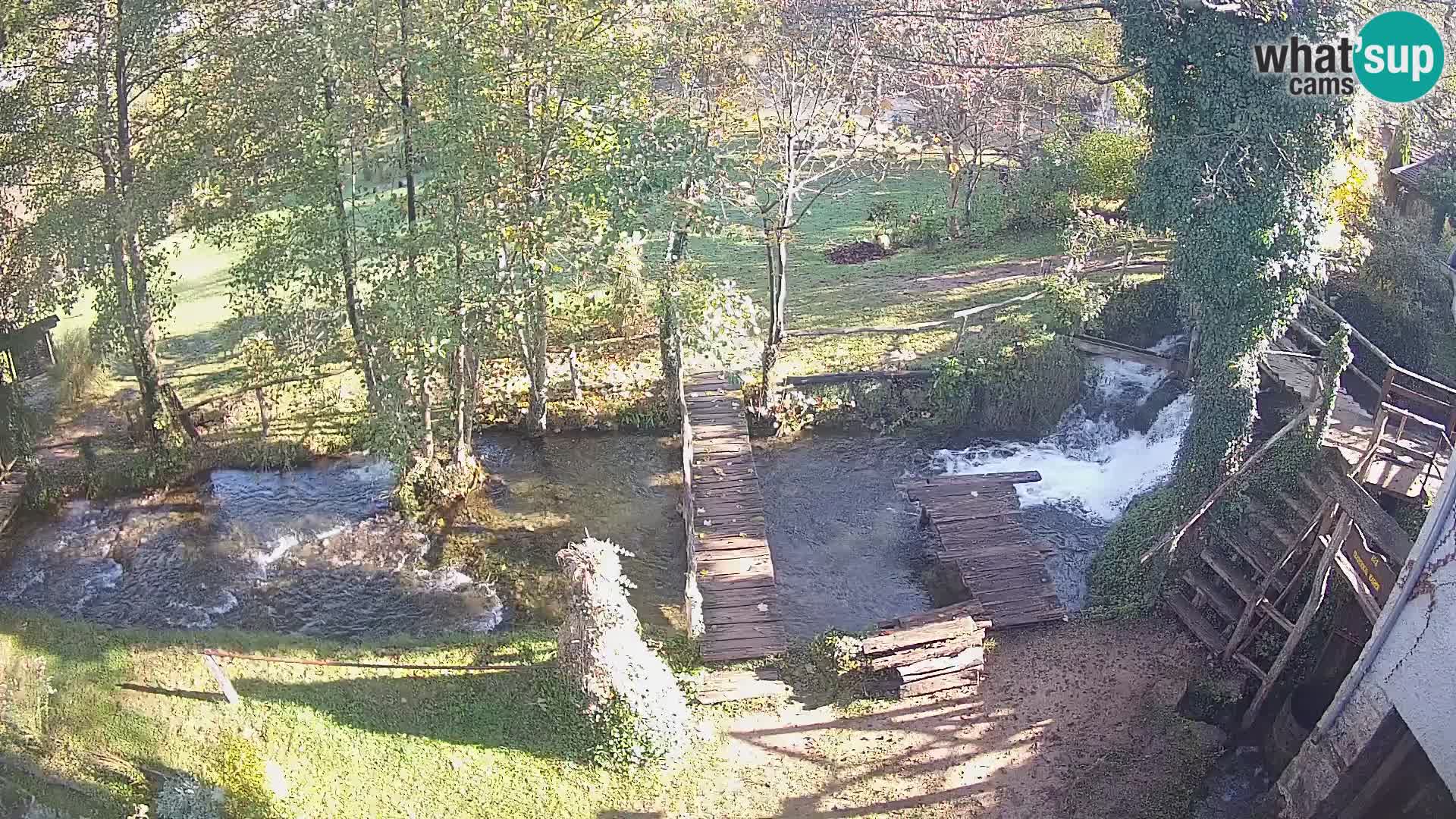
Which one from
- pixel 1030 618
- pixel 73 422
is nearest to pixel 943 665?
pixel 1030 618

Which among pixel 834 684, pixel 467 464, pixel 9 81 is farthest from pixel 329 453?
pixel 834 684

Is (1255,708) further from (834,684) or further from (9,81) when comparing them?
(9,81)

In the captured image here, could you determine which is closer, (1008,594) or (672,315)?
(1008,594)

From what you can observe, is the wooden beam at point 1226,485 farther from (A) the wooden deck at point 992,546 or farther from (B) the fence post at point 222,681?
(B) the fence post at point 222,681

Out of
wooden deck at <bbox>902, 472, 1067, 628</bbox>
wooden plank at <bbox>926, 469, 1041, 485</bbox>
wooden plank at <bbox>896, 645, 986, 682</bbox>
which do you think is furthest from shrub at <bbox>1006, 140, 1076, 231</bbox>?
wooden plank at <bbox>896, 645, 986, 682</bbox>

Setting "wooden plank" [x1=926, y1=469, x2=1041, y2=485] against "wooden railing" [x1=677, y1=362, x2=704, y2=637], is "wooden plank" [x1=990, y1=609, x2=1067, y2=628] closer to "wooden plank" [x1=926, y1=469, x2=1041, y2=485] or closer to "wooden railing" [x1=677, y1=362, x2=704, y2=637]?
"wooden plank" [x1=926, y1=469, x2=1041, y2=485]

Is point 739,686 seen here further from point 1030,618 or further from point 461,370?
point 461,370
